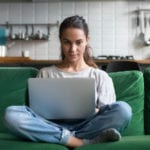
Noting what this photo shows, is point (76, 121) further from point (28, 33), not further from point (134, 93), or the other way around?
point (28, 33)

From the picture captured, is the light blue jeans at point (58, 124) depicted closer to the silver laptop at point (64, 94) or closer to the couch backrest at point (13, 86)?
the silver laptop at point (64, 94)

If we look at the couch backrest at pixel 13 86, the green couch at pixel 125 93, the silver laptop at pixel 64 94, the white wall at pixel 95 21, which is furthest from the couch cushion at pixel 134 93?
the white wall at pixel 95 21

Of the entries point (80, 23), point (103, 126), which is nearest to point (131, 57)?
point (80, 23)

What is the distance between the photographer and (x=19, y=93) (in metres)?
2.16

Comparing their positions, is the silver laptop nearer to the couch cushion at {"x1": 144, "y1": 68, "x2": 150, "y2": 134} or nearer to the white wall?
the couch cushion at {"x1": 144, "y1": 68, "x2": 150, "y2": 134}

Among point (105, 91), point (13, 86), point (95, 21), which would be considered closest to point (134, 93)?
point (105, 91)

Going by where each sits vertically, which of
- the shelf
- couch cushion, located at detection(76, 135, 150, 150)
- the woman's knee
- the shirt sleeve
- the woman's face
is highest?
the shelf

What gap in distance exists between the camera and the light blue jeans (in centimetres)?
173

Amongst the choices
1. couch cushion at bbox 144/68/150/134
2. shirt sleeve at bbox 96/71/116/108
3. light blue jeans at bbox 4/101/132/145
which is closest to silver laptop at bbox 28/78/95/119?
light blue jeans at bbox 4/101/132/145

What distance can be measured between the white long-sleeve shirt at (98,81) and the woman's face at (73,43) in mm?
83

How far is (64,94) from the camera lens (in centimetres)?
176

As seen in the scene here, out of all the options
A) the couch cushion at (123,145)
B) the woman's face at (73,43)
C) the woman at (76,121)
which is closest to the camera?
the couch cushion at (123,145)

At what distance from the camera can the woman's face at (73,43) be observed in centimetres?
205

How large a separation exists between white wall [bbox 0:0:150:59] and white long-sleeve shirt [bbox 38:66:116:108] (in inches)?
105
